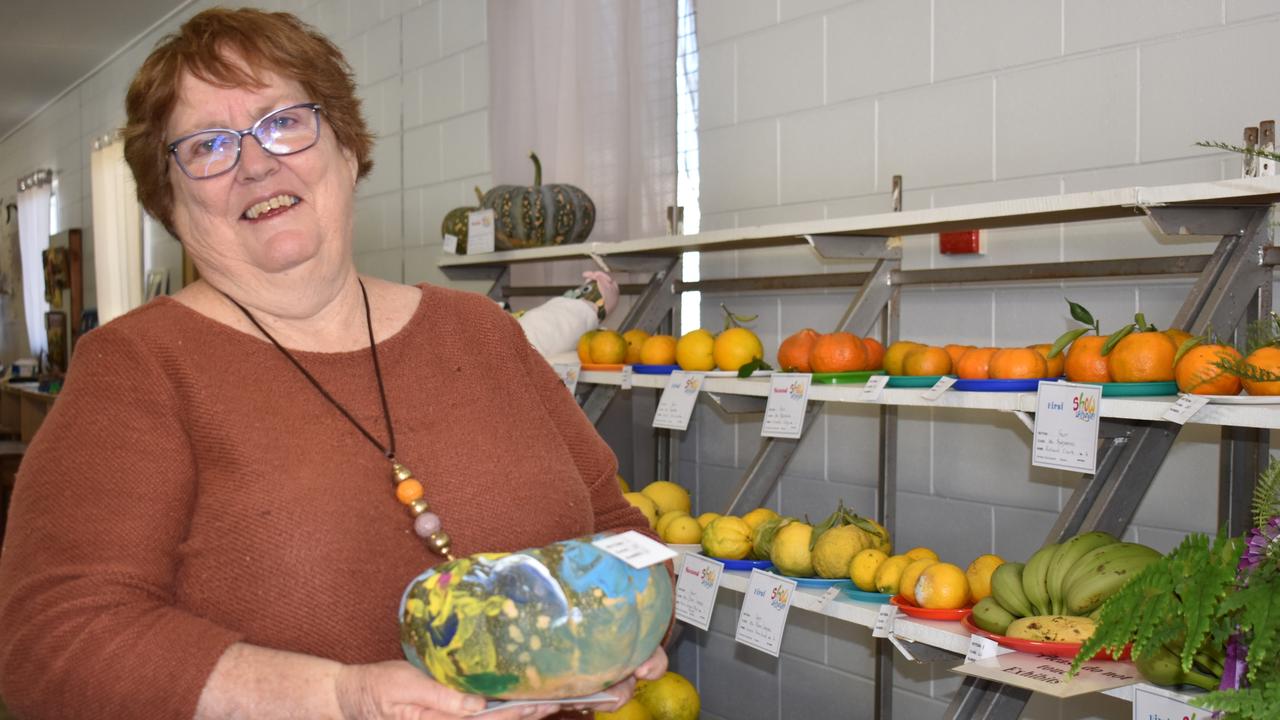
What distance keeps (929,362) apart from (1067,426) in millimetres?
389

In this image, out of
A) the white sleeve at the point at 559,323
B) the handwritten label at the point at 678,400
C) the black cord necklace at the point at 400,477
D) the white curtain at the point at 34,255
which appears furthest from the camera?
the white curtain at the point at 34,255

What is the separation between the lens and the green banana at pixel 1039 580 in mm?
1746

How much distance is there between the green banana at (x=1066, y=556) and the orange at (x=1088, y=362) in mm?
248

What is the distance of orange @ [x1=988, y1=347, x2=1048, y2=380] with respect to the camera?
1.94 metres

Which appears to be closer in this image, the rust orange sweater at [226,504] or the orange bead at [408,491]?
the rust orange sweater at [226,504]

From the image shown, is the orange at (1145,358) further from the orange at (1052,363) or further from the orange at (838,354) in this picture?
the orange at (838,354)

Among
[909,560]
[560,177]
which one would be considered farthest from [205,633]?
[560,177]

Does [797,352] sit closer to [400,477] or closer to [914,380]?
[914,380]

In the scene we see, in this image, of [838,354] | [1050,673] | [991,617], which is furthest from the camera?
[838,354]

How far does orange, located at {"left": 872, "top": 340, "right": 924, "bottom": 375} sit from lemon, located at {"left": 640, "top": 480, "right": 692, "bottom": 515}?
2.68 feet

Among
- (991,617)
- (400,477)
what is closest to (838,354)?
(991,617)

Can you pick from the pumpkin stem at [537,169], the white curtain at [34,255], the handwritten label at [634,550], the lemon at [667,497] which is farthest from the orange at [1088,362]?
the white curtain at [34,255]

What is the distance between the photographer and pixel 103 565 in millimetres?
1048

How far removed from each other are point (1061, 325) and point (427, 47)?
9.88ft
